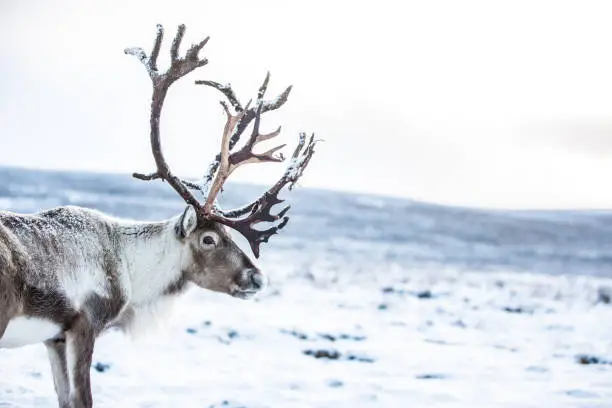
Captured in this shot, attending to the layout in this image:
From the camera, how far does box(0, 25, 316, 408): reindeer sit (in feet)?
14.2

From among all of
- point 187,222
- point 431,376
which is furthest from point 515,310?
point 187,222

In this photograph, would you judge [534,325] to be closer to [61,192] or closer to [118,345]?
[118,345]

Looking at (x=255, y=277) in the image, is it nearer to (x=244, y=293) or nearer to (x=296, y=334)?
(x=244, y=293)

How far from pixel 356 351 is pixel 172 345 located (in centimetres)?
172

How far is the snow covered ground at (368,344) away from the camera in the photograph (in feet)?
21.3

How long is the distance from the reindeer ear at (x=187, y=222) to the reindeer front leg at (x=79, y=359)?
2.60 ft

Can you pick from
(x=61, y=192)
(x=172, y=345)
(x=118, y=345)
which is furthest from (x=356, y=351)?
(x=61, y=192)

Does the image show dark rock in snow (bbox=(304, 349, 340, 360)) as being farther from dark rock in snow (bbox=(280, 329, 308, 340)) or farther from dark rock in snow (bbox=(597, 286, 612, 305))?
dark rock in snow (bbox=(597, 286, 612, 305))

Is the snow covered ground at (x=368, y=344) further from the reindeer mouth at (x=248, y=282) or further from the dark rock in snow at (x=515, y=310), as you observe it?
the reindeer mouth at (x=248, y=282)

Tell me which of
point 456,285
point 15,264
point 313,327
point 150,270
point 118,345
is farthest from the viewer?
point 456,285

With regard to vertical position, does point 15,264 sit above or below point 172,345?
above

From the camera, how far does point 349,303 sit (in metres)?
11.8

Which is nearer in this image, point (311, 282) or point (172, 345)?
point (172, 345)

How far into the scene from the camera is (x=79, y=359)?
14.8 ft
